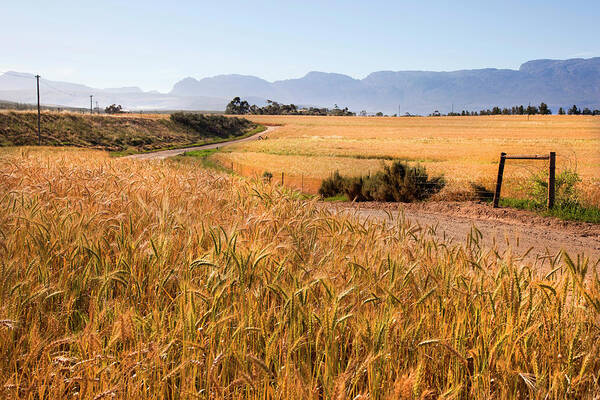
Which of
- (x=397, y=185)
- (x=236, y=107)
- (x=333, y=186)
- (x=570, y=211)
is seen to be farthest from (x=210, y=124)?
(x=570, y=211)

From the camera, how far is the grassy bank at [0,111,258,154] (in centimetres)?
6644

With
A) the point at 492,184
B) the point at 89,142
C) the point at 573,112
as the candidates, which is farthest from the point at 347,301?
the point at 573,112

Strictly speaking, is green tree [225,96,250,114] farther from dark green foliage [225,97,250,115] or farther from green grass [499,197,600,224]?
green grass [499,197,600,224]

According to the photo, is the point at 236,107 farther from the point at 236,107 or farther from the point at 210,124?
the point at 210,124

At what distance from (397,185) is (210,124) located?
304 ft

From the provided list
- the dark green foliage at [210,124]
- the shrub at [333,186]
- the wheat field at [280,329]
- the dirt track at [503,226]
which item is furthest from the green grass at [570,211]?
the dark green foliage at [210,124]

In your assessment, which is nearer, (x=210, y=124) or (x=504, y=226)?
(x=504, y=226)

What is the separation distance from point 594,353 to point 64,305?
3.14 meters

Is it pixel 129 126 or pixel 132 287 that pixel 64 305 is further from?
pixel 129 126

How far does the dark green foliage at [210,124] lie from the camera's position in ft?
342

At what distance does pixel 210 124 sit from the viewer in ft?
354

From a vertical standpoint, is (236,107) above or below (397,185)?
above

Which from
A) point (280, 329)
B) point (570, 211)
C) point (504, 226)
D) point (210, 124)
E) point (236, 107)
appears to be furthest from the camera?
point (236, 107)

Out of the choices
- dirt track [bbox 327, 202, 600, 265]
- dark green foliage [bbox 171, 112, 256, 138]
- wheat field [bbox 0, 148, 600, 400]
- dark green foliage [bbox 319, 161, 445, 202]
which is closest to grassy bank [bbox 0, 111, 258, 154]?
dark green foliage [bbox 171, 112, 256, 138]
